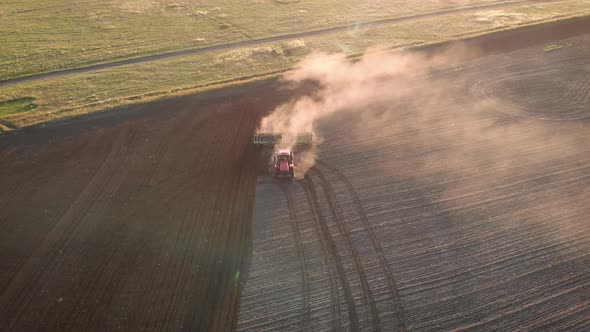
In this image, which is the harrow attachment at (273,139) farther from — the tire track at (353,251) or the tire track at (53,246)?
the tire track at (53,246)

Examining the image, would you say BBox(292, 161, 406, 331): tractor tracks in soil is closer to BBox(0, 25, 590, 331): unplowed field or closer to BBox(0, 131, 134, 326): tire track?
BBox(0, 25, 590, 331): unplowed field

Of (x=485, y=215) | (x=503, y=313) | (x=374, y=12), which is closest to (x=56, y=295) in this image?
(x=503, y=313)

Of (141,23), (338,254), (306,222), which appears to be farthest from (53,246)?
(141,23)

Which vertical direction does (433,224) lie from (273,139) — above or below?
below

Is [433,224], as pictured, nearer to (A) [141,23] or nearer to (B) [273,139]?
(B) [273,139]

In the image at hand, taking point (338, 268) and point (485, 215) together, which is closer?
point (338, 268)

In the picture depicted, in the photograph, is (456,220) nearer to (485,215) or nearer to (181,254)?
(485,215)
